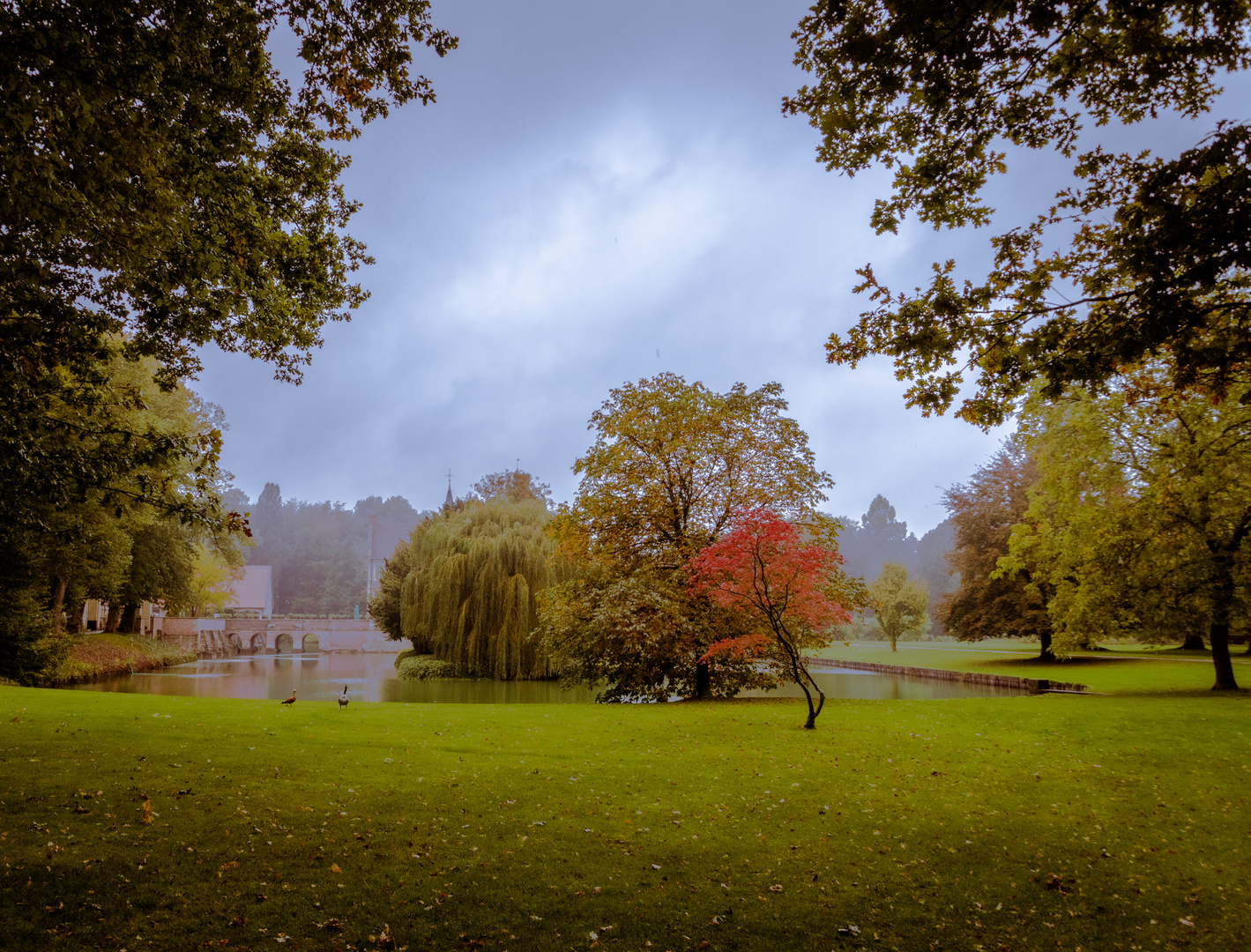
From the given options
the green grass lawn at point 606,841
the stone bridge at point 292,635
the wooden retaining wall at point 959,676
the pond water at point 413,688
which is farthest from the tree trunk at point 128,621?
the wooden retaining wall at point 959,676

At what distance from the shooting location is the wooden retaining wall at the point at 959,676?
2058 centimetres

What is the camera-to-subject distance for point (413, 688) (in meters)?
24.7

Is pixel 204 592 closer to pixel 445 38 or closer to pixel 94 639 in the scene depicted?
pixel 94 639

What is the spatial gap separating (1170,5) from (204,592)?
5406 cm

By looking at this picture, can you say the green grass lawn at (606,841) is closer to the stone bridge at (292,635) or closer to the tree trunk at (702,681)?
the tree trunk at (702,681)

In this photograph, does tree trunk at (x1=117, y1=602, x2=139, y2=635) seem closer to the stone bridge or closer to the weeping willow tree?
the stone bridge

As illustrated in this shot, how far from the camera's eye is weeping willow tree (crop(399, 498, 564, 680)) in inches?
923

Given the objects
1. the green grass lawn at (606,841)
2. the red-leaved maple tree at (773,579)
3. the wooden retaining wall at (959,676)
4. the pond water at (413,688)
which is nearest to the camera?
the green grass lawn at (606,841)

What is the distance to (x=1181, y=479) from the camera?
49.8 ft

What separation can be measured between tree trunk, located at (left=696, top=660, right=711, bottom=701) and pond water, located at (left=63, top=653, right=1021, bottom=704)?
329 cm

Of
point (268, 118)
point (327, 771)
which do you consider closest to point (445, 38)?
point (268, 118)

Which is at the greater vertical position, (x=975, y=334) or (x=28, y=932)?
(x=975, y=334)

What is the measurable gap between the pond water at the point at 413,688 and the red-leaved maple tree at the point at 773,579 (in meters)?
5.74

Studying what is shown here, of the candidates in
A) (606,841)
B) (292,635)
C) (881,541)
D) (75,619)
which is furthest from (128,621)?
(881,541)
